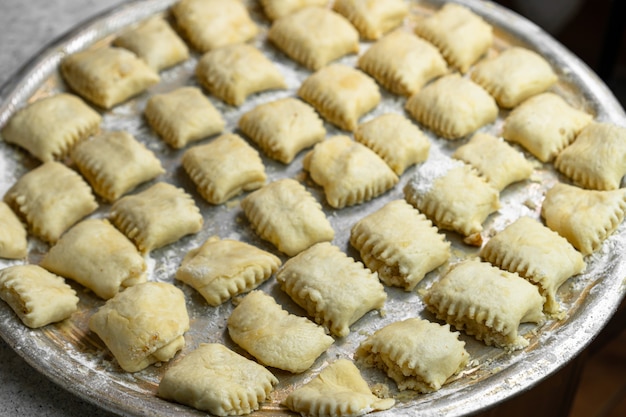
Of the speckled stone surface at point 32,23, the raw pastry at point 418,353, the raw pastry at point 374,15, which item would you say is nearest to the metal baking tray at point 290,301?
the raw pastry at point 418,353

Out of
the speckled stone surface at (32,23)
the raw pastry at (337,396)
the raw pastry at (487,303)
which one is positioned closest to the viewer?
the raw pastry at (337,396)

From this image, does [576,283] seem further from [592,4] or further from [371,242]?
[592,4]

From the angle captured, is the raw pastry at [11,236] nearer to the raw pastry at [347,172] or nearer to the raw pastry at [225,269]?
the raw pastry at [225,269]

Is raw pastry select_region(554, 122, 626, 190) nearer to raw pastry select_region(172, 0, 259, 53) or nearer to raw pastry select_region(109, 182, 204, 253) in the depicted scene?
raw pastry select_region(109, 182, 204, 253)

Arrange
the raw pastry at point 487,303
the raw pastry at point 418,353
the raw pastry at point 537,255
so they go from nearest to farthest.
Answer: the raw pastry at point 418,353, the raw pastry at point 487,303, the raw pastry at point 537,255

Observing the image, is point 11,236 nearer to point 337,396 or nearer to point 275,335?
point 275,335

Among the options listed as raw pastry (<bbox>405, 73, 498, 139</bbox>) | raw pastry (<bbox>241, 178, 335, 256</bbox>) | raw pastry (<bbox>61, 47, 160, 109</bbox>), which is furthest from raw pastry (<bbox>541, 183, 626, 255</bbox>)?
raw pastry (<bbox>61, 47, 160, 109</bbox>)

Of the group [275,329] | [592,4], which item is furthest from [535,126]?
[592,4]
